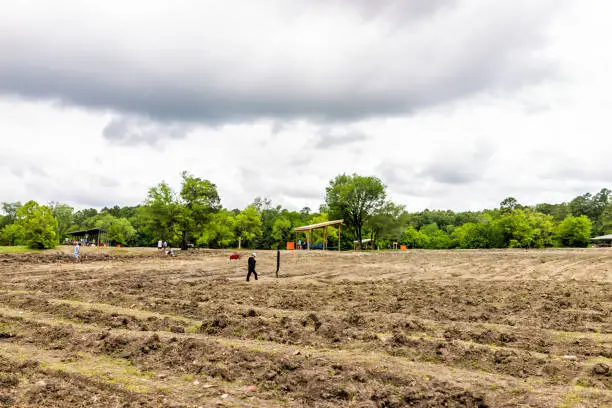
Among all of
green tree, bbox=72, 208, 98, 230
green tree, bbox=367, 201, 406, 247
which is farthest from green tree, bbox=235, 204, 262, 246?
green tree, bbox=72, 208, 98, 230

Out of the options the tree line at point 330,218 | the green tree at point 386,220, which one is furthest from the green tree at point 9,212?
the green tree at point 386,220

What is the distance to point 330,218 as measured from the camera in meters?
82.2

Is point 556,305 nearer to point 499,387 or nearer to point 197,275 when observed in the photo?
point 499,387

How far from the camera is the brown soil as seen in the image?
6.89 metres

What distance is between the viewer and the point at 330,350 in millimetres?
9305

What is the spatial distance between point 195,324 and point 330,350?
444cm

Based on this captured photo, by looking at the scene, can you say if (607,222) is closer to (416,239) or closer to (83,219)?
(416,239)

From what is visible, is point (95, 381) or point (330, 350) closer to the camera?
point (95, 381)

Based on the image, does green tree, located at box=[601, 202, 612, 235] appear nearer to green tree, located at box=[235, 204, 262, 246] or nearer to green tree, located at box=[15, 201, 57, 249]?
green tree, located at box=[235, 204, 262, 246]

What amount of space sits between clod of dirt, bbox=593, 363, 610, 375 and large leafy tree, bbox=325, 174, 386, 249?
229 feet

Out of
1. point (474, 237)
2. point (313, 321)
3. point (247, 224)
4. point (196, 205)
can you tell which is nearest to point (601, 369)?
point (313, 321)

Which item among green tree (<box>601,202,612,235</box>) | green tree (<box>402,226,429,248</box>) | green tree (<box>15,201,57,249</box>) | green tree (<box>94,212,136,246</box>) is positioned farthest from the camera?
green tree (<box>402,226,429,248</box>)

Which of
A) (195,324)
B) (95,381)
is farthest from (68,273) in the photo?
A: (95,381)

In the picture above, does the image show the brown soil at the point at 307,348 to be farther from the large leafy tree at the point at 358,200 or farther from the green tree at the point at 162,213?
the large leafy tree at the point at 358,200
